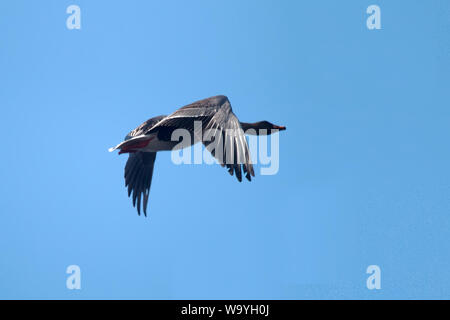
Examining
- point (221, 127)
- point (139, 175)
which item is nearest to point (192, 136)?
point (221, 127)

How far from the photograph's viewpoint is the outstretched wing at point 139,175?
16.9 meters

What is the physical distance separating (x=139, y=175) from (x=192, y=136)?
403 cm

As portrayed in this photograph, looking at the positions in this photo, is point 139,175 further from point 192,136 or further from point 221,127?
point 221,127

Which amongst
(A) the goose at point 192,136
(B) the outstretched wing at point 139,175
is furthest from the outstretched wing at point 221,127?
(B) the outstretched wing at point 139,175

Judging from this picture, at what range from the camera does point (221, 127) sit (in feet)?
39.2

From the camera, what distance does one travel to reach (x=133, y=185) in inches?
Answer: 672

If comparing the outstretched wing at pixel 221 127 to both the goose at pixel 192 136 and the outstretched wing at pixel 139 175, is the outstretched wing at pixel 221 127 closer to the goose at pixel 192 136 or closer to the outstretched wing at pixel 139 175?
the goose at pixel 192 136

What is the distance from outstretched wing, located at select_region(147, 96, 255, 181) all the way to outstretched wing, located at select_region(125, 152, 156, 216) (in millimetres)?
2795

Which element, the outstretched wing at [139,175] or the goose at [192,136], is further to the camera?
the outstretched wing at [139,175]

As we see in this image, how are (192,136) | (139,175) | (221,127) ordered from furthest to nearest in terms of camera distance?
1. (139,175)
2. (192,136)
3. (221,127)

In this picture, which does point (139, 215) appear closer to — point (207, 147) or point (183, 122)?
point (183, 122)

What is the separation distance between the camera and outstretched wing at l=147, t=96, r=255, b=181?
10883mm
